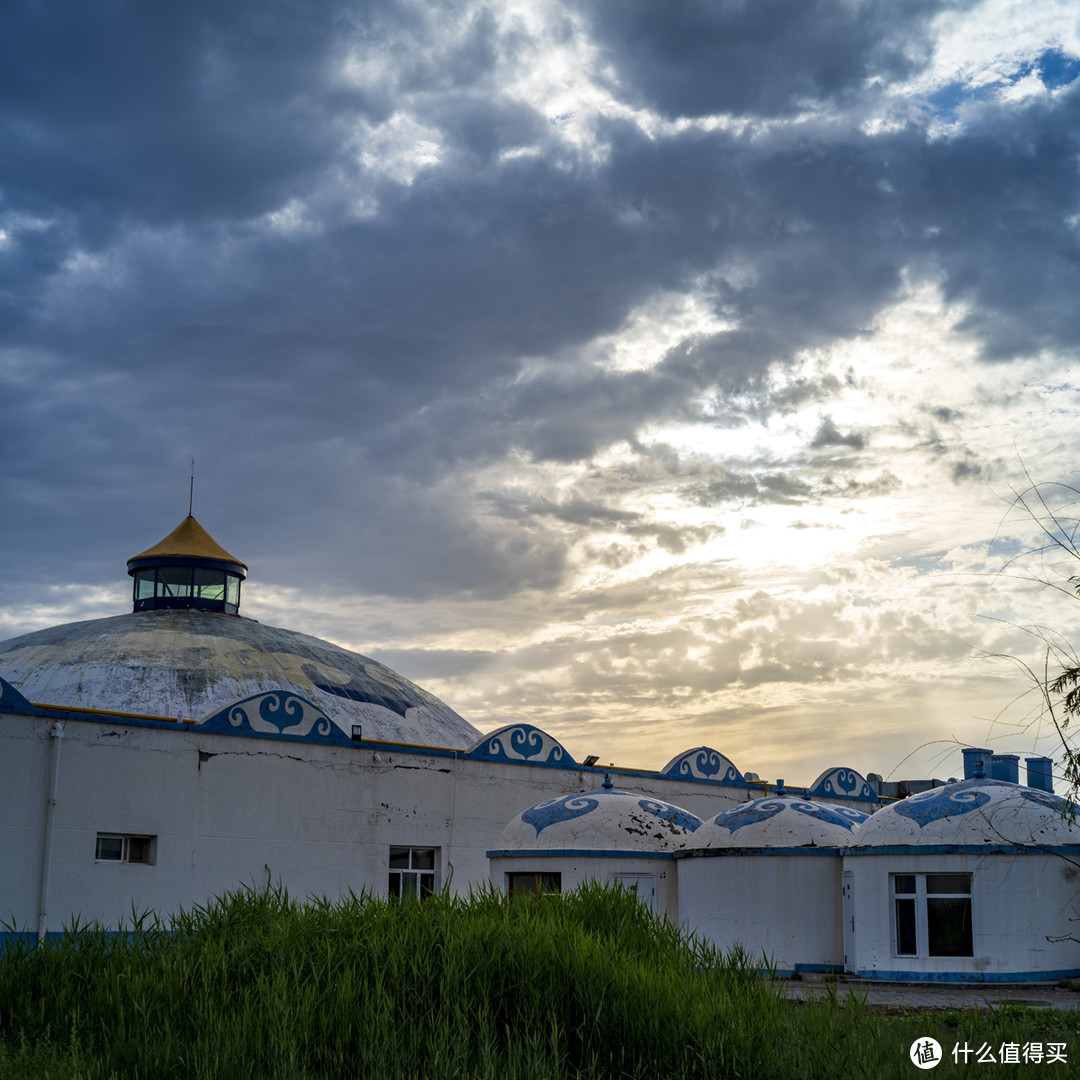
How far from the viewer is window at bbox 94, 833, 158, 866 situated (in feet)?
68.6

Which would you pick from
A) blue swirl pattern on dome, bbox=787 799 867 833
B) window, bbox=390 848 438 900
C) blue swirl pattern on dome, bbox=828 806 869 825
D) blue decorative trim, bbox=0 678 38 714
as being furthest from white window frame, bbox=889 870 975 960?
blue decorative trim, bbox=0 678 38 714

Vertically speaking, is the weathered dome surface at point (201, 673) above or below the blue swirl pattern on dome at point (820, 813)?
above

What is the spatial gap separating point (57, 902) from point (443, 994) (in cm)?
1233

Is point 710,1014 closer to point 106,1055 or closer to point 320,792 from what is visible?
point 106,1055

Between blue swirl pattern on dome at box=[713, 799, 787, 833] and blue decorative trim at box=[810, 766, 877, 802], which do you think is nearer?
blue swirl pattern on dome at box=[713, 799, 787, 833]

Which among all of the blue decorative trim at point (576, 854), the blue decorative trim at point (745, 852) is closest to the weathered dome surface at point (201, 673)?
the blue decorative trim at point (576, 854)

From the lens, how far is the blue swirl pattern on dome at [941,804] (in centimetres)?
2045

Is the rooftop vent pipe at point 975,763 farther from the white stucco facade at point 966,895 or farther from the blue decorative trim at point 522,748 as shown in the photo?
the blue decorative trim at point 522,748

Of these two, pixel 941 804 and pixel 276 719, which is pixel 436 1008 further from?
pixel 276 719

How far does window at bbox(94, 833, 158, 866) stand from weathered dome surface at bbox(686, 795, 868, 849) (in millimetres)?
10575

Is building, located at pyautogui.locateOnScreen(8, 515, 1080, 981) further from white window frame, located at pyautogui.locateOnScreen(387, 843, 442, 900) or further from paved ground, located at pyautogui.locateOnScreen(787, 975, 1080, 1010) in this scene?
paved ground, located at pyautogui.locateOnScreen(787, 975, 1080, 1010)

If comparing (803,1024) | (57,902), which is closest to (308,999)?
(803,1024)

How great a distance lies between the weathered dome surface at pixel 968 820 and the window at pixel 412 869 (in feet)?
31.3

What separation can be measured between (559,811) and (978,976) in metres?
8.59
